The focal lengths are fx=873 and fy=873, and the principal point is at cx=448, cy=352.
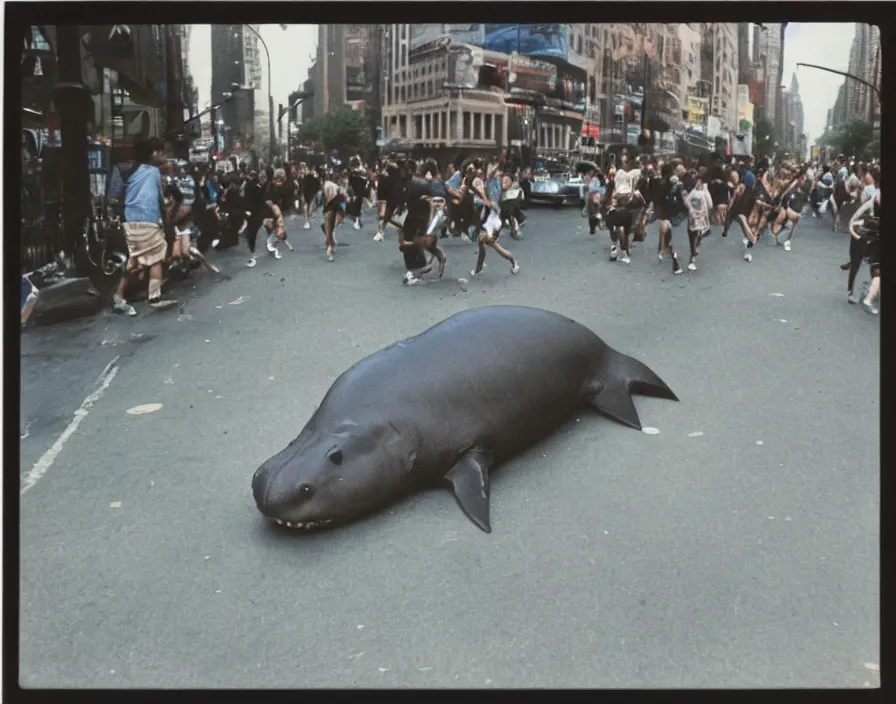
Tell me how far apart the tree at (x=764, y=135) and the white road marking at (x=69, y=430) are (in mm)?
3999

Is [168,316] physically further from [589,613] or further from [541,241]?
[589,613]

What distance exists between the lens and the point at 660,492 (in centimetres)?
452

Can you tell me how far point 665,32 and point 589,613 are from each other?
302 centimetres

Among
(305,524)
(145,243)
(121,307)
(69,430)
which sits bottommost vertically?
(305,524)

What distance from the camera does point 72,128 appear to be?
4.75 m

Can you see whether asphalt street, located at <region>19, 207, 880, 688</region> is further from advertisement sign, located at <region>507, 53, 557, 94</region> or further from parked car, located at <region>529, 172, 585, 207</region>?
advertisement sign, located at <region>507, 53, 557, 94</region>

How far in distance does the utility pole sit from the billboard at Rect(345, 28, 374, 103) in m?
1.40

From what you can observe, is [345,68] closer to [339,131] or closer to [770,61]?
[339,131]

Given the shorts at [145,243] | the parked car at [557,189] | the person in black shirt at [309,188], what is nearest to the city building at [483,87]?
the parked car at [557,189]

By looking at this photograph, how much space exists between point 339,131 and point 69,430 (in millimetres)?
2350

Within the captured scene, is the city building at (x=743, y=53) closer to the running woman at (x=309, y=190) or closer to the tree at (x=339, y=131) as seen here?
the tree at (x=339, y=131)

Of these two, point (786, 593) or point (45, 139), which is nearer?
point (786, 593)

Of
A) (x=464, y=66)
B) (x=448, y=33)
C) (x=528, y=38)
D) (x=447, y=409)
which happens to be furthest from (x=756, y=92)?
(x=447, y=409)

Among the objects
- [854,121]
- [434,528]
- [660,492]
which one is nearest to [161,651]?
[434,528]
